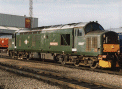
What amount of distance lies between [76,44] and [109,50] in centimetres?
264

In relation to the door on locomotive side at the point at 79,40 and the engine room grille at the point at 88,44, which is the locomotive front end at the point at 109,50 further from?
the door on locomotive side at the point at 79,40

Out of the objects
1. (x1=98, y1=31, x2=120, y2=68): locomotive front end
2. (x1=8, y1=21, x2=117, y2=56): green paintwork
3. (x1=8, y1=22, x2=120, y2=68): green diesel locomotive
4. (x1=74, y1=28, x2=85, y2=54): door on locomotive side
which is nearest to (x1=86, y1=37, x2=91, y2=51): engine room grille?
(x1=8, y1=22, x2=120, y2=68): green diesel locomotive

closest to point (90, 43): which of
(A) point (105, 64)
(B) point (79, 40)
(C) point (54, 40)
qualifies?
(B) point (79, 40)

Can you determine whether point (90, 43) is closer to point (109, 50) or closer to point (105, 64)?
point (109, 50)

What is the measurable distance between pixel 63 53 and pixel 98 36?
3.85 meters

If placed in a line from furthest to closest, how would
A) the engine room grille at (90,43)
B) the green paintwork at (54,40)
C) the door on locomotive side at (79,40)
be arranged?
the door on locomotive side at (79,40), the green paintwork at (54,40), the engine room grille at (90,43)

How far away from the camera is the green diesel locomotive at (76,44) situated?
1199 centimetres

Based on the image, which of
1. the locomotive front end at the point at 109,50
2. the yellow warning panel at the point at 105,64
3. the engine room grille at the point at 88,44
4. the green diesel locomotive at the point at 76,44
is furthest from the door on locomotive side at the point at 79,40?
the yellow warning panel at the point at 105,64

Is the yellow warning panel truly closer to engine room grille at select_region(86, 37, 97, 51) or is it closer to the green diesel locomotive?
the green diesel locomotive

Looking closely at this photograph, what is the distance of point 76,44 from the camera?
44.0ft

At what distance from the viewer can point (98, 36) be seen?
12.0 metres

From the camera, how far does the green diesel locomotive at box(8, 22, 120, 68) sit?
12.0m

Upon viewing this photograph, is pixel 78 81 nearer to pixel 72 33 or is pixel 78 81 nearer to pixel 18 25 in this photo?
pixel 72 33

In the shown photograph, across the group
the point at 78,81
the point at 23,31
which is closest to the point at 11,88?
the point at 78,81
